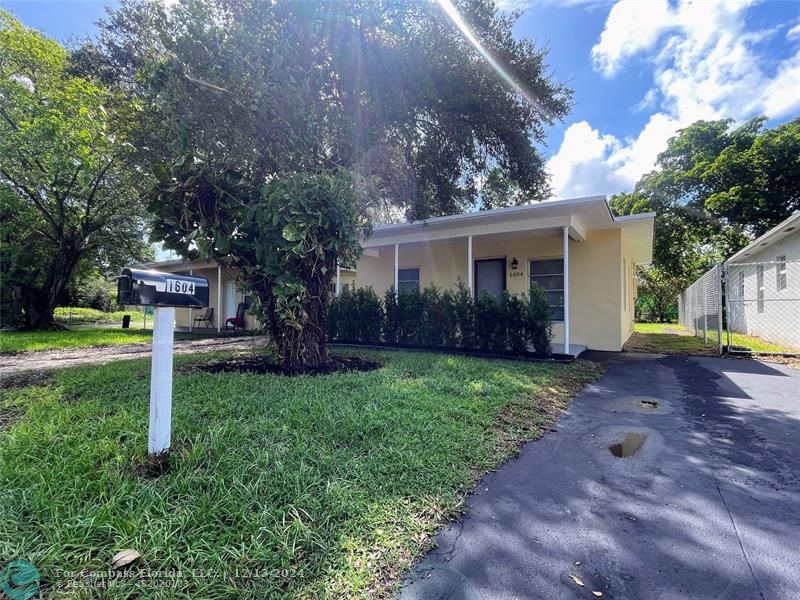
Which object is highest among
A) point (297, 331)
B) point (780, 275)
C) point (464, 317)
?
point (780, 275)

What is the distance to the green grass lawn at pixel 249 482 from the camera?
1617mm

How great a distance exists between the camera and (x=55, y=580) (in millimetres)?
1478

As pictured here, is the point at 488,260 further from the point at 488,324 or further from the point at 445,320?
the point at 488,324

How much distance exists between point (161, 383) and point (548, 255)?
882 centimetres

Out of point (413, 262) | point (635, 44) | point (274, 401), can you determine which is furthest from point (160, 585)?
point (635, 44)

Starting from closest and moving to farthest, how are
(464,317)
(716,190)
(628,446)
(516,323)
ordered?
(628,446) < (516,323) < (464,317) < (716,190)

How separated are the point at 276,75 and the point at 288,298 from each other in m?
2.81

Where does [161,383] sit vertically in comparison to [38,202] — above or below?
below

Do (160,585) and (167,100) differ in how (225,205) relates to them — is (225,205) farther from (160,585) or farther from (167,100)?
(160,585)

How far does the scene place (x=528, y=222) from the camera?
25.8 ft

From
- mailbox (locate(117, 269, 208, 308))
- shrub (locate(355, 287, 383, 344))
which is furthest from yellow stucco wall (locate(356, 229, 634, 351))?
mailbox (locate(117, 269, 208, 308))

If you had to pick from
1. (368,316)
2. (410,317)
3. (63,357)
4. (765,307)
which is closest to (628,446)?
(410,317)

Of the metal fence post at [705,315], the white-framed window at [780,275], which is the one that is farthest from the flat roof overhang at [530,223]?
the white-framed window at [780,275]

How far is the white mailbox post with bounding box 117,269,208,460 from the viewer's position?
6.81 ft
